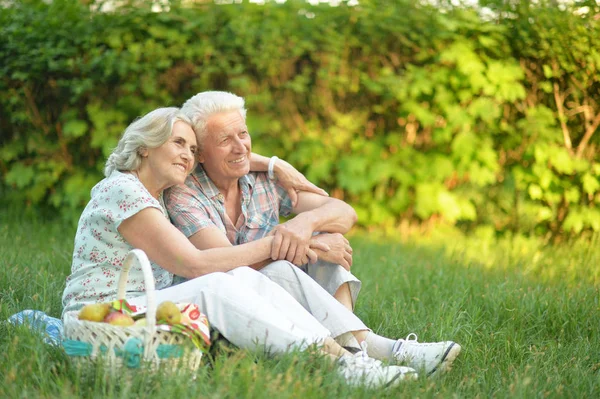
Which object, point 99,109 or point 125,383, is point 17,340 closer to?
point 125,383

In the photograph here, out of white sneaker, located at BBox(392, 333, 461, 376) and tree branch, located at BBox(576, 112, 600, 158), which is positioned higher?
tree branch, located at BBox(576, 112, 600, 158)

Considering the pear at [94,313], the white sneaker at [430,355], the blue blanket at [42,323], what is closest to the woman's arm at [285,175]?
the white sneaker at [430,355]

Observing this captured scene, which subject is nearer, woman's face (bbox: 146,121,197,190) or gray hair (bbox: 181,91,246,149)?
woman's face (bbox: 146,121,197,190)

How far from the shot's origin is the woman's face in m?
3.45

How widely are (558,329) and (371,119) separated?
3.39m

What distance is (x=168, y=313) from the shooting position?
277cm

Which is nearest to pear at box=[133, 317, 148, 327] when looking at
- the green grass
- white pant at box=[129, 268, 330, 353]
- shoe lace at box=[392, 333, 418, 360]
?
the green grass

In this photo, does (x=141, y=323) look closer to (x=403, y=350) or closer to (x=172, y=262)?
(x=172, y=262)

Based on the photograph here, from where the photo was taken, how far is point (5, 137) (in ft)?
22.5

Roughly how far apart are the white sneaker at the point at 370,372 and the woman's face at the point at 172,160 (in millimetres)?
1132

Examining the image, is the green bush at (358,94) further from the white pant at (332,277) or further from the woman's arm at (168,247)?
the woman's arm at (168,247)

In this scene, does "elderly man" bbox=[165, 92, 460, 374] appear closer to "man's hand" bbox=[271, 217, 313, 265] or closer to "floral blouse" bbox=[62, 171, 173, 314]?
"man's hand" bbox=[271, 217, 313, 265]

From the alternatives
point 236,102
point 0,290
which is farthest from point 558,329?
point 0,290

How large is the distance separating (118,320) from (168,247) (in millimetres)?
564
